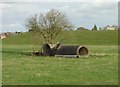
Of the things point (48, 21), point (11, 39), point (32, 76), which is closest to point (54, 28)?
point (48, 21)

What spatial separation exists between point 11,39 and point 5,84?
122 meters

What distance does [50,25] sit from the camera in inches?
2082

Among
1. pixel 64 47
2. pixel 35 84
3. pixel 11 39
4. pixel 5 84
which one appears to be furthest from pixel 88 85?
pixel 11 39

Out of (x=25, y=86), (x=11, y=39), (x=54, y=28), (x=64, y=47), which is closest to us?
(x=25, y=86)

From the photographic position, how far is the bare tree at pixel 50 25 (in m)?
52.6

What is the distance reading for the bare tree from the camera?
172 feet

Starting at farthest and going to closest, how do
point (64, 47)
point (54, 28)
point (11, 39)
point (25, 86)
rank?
point (11, 39), point (54, 28), point (64, 47), point (25, 86)

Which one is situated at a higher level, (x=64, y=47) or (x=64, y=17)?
(x=64, y=17)

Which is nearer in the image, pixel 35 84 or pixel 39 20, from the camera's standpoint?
pixel 35 84

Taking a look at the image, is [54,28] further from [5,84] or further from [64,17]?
[5,84]

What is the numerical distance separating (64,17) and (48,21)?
2.68 m

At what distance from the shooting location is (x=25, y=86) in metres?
14.2

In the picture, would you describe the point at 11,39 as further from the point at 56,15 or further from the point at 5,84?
the point at 5,84

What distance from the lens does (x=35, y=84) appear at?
587 inches
